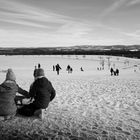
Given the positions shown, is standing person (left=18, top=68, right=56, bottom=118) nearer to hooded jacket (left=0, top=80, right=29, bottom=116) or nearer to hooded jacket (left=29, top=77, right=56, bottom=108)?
hooded jacket (left=29, top=77, right=56, bottom=108)

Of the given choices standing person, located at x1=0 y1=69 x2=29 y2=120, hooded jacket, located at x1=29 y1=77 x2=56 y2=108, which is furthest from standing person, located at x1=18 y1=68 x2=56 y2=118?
standing person, located at x1=0 y1=69 x2=29 y2=120

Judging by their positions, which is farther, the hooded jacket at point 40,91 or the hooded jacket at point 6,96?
the hooded jacket at point 40,91

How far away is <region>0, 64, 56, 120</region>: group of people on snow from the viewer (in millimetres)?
5801

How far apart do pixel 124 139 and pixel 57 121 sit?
80.1 inches

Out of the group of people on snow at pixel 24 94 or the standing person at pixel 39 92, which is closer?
the group of people on snow at pixel 24 94

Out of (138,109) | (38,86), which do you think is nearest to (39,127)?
(38,86)

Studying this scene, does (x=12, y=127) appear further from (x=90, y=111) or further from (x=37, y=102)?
(x=90, y=111)

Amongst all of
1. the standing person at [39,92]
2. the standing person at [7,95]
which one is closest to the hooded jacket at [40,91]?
the standing person at [39,92]

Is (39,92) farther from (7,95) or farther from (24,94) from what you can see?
(7,95)

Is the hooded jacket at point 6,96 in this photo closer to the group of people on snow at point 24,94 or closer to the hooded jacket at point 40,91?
the group of people on snow at point 24,94

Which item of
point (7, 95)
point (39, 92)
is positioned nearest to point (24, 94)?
point (39, 92)

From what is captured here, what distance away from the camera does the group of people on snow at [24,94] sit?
5.80m

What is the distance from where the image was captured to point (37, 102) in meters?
6.30

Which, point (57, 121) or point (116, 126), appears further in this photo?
point (57, 121)
